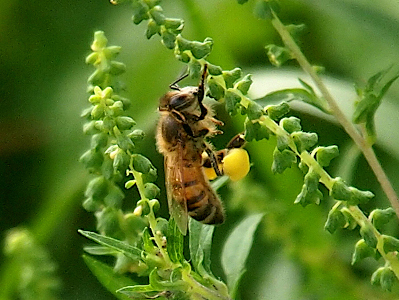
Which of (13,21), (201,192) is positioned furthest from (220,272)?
(13,21)

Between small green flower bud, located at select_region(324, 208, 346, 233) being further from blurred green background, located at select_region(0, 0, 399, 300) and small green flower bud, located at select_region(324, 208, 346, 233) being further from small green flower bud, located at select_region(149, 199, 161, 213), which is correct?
blurred green background, located at select_region(0, 0, 399, 300)

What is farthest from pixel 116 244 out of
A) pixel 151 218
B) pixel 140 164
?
pixel 140 164

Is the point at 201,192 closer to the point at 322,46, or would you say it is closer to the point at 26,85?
the point at 322,46

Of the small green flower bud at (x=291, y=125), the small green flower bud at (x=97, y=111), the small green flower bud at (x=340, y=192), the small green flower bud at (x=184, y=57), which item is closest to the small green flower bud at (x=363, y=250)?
the small green flower bud at (x=340, y=192)

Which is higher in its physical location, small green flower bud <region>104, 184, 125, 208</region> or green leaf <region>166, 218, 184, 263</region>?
small green flower bud <region>104, 184, 125, 208</region>

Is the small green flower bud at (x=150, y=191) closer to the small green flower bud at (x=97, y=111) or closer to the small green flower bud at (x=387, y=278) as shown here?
the small green flower bud at (x=97, y=111)

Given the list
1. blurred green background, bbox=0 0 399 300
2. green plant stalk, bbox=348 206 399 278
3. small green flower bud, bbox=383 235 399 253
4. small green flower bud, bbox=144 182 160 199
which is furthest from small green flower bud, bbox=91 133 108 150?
blurred green background, bbox=0 0 399 300
